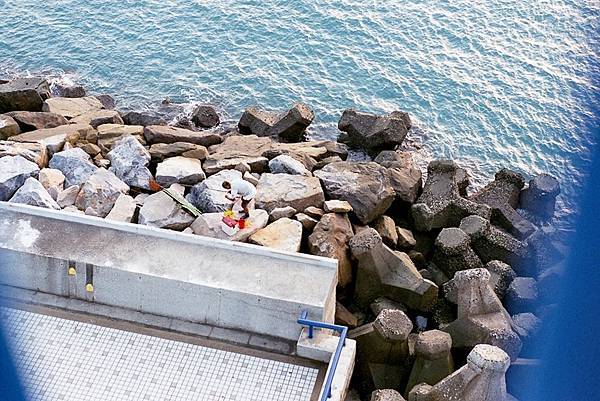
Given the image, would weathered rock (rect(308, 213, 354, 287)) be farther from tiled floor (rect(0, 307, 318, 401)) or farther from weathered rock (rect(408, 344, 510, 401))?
weathered rock (rect(408, 344, 510, 401))

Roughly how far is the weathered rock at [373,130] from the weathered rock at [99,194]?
4.78 metres

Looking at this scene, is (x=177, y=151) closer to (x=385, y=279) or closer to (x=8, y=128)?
(x=8, y=128)

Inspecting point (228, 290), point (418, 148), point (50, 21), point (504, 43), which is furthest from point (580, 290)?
point (50, 21)

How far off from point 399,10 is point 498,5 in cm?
220

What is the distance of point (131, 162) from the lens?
9.45 meters

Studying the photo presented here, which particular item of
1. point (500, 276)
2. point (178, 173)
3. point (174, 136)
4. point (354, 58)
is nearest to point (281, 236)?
point (178, 173)

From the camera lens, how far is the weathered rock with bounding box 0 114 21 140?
1095 cm

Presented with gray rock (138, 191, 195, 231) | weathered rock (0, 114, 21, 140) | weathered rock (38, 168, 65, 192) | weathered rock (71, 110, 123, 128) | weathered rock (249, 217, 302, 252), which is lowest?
weathered rock (71, 110, 123, 128)

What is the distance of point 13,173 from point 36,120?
3.25m

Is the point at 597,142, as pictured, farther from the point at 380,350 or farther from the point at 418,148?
the point at 418,148

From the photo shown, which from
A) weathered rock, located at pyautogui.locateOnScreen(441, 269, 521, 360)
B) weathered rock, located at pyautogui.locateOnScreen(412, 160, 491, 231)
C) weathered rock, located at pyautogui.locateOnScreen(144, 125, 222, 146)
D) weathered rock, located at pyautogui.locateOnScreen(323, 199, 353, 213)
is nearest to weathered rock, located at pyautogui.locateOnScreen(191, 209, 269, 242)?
weathered rock, located at pyautogui.locateOnScreen(323, 199, 353, 213)

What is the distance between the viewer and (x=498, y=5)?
17.0 m

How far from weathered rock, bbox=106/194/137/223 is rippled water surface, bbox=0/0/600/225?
18.8 ft

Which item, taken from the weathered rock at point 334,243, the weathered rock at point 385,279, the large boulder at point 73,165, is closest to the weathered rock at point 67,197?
the large boulder at point 73,165
